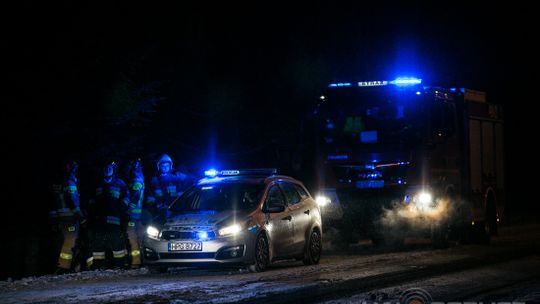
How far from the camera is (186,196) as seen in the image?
15.4 m

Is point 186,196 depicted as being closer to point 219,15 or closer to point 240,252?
point 240,252

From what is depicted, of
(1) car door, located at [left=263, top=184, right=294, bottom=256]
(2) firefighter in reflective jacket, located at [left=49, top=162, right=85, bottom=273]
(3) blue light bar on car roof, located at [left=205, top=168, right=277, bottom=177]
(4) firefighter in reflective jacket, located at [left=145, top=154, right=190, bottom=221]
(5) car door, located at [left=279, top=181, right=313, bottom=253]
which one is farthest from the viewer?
(4) firefighter in reflective jacket, located at [left=145, top=154, right=190, bottom=221]

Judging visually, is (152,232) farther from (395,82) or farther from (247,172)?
(395,82)

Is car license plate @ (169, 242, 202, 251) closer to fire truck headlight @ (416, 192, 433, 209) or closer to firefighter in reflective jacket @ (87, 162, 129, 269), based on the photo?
firefighter in reflective jacket @ (87, 162, 129, 269)

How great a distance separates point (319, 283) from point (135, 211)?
14.2 feet

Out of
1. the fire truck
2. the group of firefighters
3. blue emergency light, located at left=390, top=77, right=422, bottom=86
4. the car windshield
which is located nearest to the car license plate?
the group of firefighters

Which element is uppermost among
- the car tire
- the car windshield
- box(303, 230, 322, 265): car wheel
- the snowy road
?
the car windshield

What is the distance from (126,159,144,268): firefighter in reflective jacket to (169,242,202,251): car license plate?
68.4 inches

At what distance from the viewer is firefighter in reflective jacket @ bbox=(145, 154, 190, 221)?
16453mm

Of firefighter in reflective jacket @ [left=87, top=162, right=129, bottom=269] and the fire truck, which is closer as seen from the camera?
firefighter in reflective jacket @ [left=87, top=162, right=129, bottom=269]

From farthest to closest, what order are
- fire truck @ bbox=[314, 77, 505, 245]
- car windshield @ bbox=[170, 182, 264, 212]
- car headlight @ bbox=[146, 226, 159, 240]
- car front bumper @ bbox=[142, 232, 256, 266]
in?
fire truck @ bbox=[314, 77, 505, 245] → car windshield @ bbox=[170, 182, 264, 212] → car headlight @ bbox=[146, 226, 159, 240] → car front bumper @ bbox=[142, 232, 256, 266]

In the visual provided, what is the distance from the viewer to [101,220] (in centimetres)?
1484

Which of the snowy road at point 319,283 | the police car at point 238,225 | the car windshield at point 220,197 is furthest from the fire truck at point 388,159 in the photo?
the car windshield at point 220,197

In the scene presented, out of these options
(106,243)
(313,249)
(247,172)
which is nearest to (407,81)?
(247,172)
